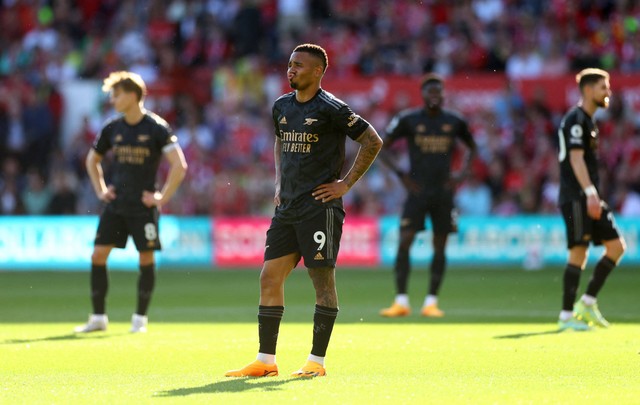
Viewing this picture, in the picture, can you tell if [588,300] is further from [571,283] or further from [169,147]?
[169,147]

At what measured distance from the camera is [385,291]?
18.2 meters

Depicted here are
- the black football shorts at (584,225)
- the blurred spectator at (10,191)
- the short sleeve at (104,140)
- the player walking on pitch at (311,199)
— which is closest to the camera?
the player walking on pitch at (311,199)

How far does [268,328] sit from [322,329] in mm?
373

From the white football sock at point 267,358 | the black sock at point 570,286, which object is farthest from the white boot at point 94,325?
the black sock at point 570,286

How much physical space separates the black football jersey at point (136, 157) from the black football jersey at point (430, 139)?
321 centimetres

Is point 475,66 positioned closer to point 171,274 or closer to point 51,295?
point 171,274

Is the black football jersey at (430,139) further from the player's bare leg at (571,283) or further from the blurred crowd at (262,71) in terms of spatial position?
the blurred crowd at (262,71)

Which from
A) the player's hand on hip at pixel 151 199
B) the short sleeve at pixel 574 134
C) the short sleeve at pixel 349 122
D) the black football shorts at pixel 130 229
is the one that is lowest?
the black football shorts at pixel 130 229

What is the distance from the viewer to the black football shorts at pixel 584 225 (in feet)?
41.4

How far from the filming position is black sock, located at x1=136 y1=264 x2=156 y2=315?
41.7 ft

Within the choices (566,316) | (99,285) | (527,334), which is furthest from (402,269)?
(99,285)

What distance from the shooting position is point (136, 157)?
12805 mm

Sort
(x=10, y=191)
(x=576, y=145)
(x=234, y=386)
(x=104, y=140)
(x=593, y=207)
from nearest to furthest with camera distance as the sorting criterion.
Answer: (x=234, y=386)
(x=593, y=207)
(x=576, y=145)
(x=104, y=140)
(x=10, y=191)

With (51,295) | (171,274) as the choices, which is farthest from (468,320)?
(171,274)
